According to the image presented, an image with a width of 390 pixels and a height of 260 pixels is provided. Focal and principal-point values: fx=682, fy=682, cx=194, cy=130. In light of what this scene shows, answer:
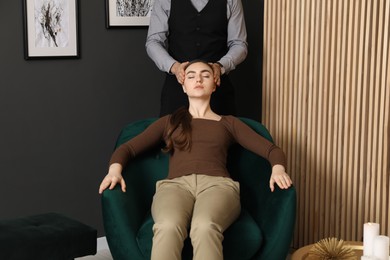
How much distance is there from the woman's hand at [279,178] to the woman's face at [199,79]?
0.48 meters

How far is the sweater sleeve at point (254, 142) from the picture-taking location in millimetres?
2979

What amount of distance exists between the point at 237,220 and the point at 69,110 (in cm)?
132

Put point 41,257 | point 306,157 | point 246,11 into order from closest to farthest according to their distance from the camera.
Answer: point 41,257 → point 306,157 → point 246,11

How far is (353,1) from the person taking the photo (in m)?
3.19

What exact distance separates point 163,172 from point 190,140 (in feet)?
0.78

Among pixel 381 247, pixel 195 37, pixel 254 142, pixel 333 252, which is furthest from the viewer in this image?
pixel 195 37

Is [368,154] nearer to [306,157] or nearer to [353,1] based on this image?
[306,157]

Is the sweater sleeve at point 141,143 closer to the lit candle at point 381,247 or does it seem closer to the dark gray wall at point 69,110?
the dark gray wall at point 69,110

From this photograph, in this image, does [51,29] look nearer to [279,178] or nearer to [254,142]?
[254,142]

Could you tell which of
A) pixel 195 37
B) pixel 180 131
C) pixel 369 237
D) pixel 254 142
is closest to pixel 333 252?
pixel 369 237

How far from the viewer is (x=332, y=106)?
3.35 m

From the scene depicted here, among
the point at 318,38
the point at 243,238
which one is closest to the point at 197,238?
the point at 243,238

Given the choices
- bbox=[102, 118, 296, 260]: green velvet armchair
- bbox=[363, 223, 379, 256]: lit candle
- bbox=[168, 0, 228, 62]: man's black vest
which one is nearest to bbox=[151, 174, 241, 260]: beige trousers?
bbox=[102, 118, 296, 260]: green velvet armchair

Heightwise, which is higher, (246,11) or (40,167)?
(246,11)
